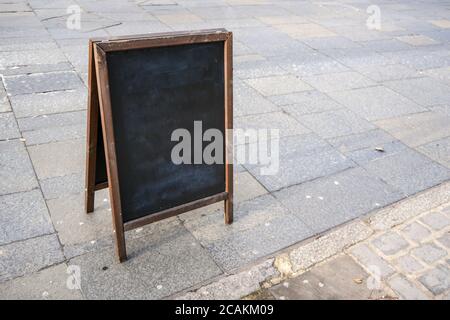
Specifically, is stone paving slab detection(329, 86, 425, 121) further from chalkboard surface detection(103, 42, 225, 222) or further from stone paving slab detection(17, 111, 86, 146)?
stone paving slab detection(17, 111, 86, 146)

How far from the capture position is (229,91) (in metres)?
3.45

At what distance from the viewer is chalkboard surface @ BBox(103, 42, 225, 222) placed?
9.91ft

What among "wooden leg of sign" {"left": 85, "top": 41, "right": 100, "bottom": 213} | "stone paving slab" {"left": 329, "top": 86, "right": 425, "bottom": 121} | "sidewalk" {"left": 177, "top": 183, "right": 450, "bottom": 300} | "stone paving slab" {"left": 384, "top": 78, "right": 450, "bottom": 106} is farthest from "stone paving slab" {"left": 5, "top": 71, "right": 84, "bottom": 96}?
"stone paving slab" {"left": 384, "top": 78, "right": 450, "bottom": 106}

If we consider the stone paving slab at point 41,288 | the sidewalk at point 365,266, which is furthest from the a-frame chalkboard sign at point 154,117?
the sidewalk at point 365,266

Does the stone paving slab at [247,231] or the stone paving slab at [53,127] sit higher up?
the stone paving slab at [53,127]

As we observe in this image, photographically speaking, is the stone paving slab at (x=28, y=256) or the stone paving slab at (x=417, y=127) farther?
the stone paving slab at (x=417, y=127)

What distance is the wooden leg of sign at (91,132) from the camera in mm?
3119

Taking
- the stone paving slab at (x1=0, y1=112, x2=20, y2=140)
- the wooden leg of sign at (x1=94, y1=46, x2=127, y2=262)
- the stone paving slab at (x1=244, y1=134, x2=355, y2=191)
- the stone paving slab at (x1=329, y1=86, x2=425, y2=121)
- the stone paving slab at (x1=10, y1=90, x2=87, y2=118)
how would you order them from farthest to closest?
the stone paving slab at (x1=329, y1=86, x2=425, y2=121), the stone paving slab at (x1=10, y1=90, x2=87, y2=118), the stone paving slab at (x1=0, y1=112, x2=20, y2=140), the stone paving slab at (x1=244, y1=134, x2=355, y2=191), the wooden leg of sign at (x1=94, y1=46, x2=127, y2=262)

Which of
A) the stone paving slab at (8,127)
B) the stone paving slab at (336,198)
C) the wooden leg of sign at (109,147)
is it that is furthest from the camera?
the stone paving slab at (8,127)

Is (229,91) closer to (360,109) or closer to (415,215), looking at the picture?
(415,215)

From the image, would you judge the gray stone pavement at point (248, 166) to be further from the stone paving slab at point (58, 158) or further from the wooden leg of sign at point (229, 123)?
the wooden leg of sign at point (229, 123)

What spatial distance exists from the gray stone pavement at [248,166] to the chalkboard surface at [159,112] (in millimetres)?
467

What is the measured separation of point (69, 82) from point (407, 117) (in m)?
4.58
